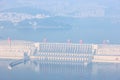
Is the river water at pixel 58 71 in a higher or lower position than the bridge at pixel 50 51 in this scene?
lower

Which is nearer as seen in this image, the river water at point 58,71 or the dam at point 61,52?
the river water at point 58,71

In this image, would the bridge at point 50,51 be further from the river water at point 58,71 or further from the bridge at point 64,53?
the river water at point 58,71

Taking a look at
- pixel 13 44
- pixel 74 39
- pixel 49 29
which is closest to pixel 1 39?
pixel 13 44

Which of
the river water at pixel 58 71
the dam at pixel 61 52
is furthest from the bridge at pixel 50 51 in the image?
the river water at pixel 58 71

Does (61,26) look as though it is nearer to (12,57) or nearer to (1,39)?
(1,39)

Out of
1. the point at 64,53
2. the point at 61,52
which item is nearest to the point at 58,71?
the point at 64,53

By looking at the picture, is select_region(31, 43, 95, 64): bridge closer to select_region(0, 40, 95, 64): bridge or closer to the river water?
select_region(0, 40, 95, 64): bridge

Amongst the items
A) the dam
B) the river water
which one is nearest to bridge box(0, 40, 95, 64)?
the dam
